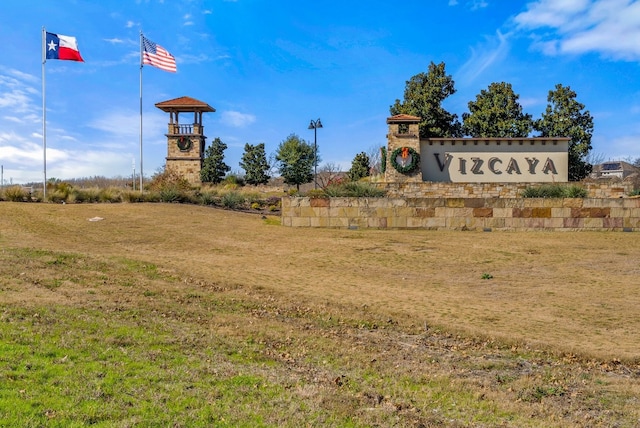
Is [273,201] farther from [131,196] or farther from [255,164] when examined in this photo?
[255,164]

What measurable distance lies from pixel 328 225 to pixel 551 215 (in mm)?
7188

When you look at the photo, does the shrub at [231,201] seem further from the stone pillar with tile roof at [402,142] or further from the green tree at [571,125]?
the green tree at [571,125]

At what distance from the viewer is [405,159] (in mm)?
32188

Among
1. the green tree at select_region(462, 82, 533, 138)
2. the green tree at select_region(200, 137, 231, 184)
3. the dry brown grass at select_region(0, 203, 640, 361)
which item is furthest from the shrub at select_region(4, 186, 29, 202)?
the green tree at select_region(462, 82, 533, 138)

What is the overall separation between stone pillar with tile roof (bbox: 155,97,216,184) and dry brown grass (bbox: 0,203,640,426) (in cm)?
2250

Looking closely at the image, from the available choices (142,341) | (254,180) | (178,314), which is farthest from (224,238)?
(254,180)

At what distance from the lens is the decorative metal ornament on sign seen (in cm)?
3209

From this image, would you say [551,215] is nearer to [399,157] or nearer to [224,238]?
[224,238]

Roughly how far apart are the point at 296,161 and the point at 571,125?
23210 millimetres

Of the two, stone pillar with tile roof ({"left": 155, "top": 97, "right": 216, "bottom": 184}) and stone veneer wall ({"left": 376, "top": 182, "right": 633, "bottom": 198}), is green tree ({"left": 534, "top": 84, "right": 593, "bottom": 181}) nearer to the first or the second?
stone veneer wall ({"left": 376, "top": 182, "right": 633, "bottom": 198})

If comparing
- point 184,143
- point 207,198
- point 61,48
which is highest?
point 61,48

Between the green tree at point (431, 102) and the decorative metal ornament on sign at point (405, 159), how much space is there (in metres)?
8.95

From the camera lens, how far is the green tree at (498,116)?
3972 centimetres

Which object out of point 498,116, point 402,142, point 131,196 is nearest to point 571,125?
point 498,116
